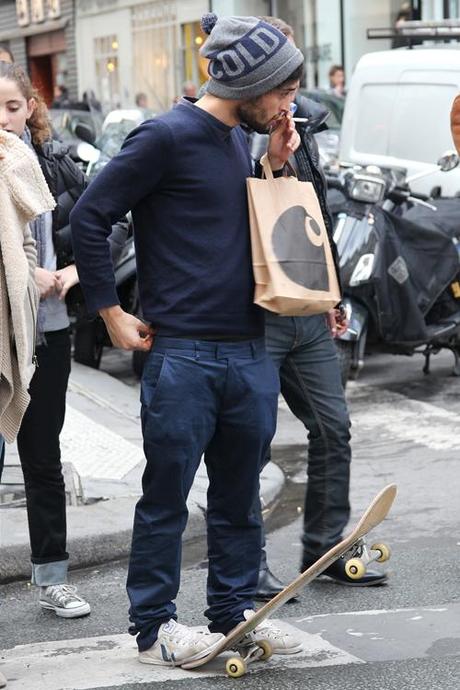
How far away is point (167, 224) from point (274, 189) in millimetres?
343

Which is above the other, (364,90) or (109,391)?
(364,90)

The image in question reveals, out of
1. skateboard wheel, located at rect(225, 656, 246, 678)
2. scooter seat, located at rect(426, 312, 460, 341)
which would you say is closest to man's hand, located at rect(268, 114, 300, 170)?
skateboard wheel, located at rect(225, 656, 246, 678)

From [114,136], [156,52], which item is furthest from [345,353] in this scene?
[156,52]

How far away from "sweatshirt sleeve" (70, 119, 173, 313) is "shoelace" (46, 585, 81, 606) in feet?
4.27

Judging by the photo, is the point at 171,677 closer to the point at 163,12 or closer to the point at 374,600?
the point at 374,600

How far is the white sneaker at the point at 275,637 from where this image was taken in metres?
4.38

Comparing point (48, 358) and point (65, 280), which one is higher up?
point (65, 280)

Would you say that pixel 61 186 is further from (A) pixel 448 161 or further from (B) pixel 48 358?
(A) pixel 448 161

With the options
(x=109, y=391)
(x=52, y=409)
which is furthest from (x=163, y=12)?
(x=52, y=409)

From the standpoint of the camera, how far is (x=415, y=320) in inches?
360

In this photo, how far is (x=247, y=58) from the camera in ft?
13.3

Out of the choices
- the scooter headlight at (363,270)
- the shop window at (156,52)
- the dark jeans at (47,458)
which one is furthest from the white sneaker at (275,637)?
the shop window at (156,52)

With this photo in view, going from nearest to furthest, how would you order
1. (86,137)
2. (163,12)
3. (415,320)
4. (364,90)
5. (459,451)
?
1. (459,451)
2. (415,320)
3. (86,137)
4. (364,90)
5. (163,12)

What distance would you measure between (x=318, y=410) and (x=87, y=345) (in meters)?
5.28
